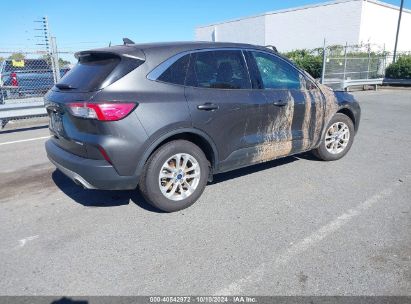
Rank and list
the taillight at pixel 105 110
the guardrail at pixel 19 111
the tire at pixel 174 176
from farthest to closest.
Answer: the guardrail at pixel 19 111 < the tire at pixel 174 176 < the taillight at pixel 105 110

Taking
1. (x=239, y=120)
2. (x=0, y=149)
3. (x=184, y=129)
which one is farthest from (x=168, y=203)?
(x=0, y=149)

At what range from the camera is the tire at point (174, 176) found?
3424 millimetres

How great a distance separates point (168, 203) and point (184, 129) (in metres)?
0.80

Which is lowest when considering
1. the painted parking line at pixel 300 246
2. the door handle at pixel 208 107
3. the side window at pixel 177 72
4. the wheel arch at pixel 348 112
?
the painted parking line at pixel 300 246

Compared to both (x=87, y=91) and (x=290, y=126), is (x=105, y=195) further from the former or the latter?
(x=290, y=126)

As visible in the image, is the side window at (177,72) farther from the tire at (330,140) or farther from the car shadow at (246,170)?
the tire at (330,140)

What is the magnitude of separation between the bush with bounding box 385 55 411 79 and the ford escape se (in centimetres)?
1887

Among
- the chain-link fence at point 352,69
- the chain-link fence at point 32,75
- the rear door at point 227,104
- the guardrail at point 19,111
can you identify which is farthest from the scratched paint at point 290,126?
the chain-link fence at point 352,69

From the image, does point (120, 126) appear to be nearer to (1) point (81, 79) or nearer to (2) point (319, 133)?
(1) point (81, 79)

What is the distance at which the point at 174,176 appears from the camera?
3.60 metres

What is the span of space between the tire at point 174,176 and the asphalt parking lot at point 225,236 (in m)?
0.16

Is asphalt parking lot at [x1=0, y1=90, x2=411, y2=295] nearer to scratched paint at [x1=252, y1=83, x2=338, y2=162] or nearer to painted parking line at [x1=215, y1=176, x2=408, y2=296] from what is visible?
painted parking line at [x1=215, y1=176, x2=408, y2=296]

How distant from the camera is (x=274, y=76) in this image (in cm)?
436

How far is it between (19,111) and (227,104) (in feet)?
20.9
